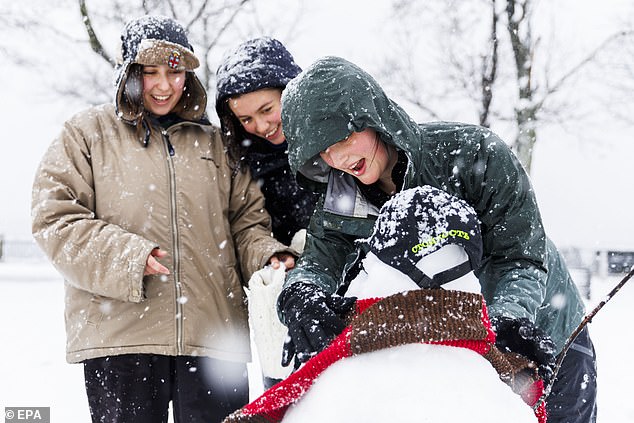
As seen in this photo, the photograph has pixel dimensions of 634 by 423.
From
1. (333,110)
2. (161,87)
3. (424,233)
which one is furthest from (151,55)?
(424,233)

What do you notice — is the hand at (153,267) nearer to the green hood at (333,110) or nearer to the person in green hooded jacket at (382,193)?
the person in green hooded jacket at (382,193)

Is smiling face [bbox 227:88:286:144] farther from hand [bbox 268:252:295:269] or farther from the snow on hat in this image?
hand [bbox 268:252:295:269]

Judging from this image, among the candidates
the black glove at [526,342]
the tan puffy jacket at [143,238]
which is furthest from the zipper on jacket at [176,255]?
the black glove at [526,342]

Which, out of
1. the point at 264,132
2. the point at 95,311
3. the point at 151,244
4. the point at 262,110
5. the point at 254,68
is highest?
the point at 254,68

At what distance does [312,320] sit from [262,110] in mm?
1403

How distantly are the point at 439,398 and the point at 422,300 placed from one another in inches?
10.1

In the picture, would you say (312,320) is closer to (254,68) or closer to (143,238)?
(143,238)

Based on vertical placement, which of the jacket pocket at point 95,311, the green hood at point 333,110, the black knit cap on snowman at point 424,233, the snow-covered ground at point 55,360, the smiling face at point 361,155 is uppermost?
the green hood at point 333,110

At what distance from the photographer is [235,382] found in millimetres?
Result: 2939

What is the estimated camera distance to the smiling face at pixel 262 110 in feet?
9.49

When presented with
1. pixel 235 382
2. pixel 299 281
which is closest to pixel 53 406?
pixel 235 382

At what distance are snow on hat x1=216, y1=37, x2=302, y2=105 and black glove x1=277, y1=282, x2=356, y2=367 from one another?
1.25 m

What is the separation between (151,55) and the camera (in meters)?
2.74

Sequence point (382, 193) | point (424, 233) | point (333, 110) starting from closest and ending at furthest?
point (424, 233) → point (333, 110) → point (382, 193)
